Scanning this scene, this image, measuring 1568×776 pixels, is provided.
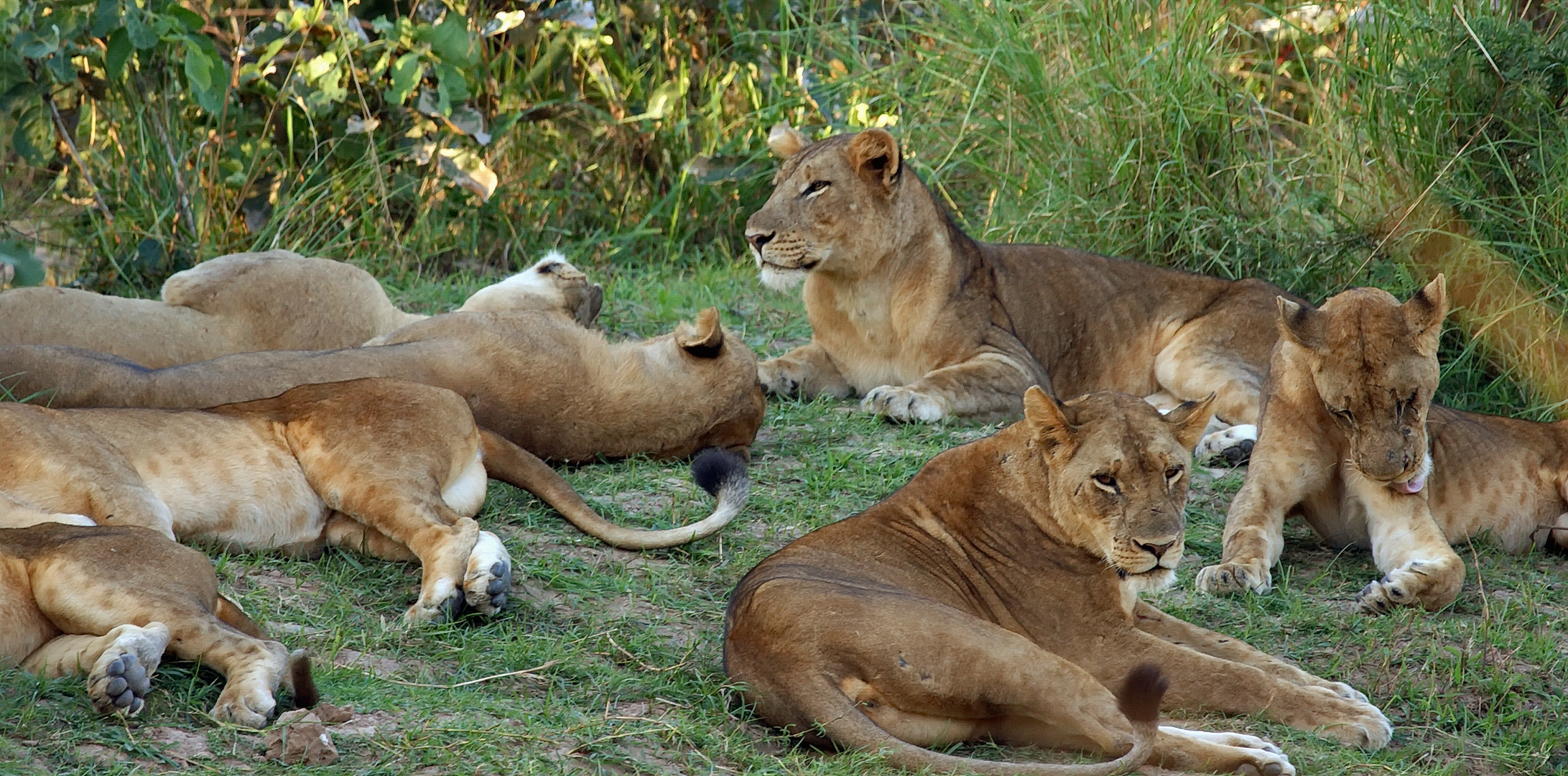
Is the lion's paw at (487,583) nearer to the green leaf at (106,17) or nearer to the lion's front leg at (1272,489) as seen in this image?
the lion's front leg at (1272,489)

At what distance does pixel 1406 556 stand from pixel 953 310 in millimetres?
2119

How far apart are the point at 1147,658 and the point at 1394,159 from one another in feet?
11.6

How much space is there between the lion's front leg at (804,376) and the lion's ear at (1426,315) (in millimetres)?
2321

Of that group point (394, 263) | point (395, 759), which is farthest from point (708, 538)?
point (394, 263)

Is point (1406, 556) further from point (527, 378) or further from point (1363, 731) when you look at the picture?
point (527, 378)

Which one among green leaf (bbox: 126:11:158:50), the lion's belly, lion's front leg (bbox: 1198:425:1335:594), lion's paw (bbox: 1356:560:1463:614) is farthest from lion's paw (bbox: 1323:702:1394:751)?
green leaf (bbox: 126:11:158:50)

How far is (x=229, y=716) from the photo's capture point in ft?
10.2

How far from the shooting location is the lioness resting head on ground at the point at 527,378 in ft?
15.4

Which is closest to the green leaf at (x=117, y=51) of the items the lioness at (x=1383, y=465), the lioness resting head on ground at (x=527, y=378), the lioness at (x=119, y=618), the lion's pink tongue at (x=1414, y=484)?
the lioness resting head on ground at (x=527, y=378)

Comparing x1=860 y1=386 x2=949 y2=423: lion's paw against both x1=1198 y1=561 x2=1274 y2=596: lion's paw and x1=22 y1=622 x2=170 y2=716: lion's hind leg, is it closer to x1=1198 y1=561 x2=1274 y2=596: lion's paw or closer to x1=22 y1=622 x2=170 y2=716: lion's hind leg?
x1=1198 y1=561 x2=1274 y2=596: lion's paw

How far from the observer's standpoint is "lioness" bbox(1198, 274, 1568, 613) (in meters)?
4.50

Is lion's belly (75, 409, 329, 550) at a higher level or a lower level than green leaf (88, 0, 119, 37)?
lower

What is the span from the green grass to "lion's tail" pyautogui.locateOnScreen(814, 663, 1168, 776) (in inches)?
2.1

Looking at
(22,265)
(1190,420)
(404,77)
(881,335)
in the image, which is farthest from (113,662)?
(404,77)
